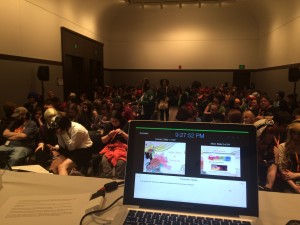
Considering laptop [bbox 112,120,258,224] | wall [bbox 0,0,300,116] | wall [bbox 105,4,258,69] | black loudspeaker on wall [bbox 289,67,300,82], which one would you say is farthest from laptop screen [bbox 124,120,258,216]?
wall [bbox 105,4,258,69]

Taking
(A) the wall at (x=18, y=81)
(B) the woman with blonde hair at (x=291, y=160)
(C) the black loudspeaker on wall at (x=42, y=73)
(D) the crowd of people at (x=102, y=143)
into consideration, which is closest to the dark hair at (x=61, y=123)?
(D) the crowd of people at (x=102, y=143)

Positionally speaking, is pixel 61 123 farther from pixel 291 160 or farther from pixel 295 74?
pixel 295 74

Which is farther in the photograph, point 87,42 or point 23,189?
A: point 87,42

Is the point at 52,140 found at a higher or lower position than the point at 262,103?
lower

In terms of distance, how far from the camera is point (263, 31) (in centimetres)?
1223

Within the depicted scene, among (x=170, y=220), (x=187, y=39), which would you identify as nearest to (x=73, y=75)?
(x=187, y=39)

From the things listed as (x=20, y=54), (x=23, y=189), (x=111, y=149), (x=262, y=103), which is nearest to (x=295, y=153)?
(x=111, y=149)

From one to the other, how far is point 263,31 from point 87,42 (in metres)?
7.61

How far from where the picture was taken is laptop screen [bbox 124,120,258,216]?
1.04m

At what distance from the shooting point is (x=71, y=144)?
345 centimetres

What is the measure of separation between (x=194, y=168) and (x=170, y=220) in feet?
0.71

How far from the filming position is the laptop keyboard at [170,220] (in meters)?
0.97

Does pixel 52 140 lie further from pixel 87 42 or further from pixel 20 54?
pixel 87 42

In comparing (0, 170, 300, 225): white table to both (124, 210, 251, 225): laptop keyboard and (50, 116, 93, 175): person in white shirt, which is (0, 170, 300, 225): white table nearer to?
(124, 210, 251, 225): laptop keyboard
